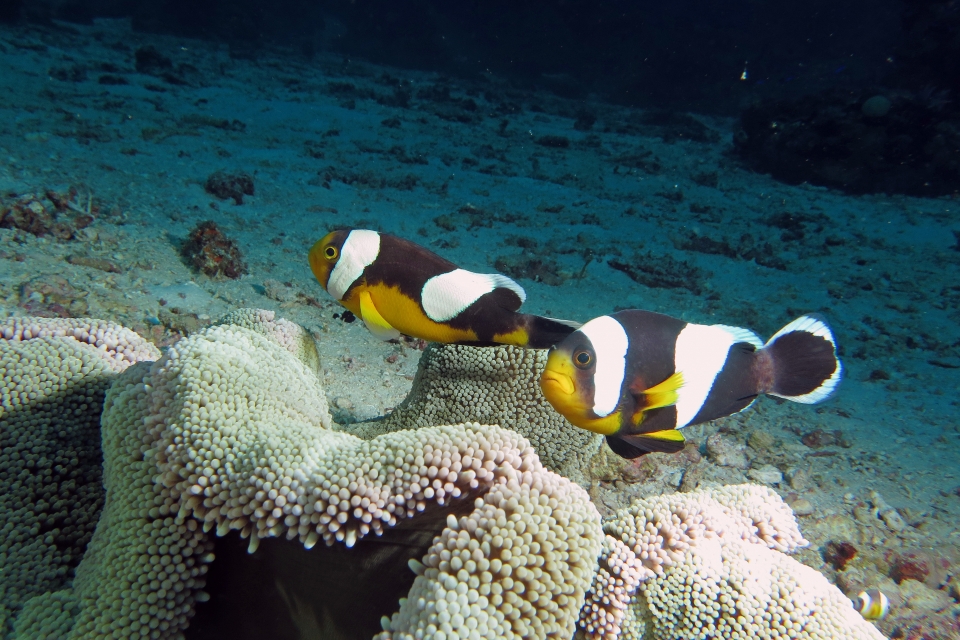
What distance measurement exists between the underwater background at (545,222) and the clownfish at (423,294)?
3.16 feet

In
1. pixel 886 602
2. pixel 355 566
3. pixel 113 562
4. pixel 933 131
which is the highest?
pixel 933 131

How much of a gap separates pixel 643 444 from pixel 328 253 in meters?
1.44

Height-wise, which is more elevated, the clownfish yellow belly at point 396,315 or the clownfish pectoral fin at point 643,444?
the clownfish yellow belly at point 396,315

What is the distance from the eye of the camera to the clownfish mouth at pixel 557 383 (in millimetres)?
1534

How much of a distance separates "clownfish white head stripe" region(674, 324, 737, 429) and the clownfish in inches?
16.1

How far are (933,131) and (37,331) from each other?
52.1 ft

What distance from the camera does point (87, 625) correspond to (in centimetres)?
131

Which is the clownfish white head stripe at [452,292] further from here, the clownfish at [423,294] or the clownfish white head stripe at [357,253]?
the clownfish white head stripe at [357,253]

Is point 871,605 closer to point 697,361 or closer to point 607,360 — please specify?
point 697,361

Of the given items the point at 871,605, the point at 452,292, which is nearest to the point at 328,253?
the point at 452,292

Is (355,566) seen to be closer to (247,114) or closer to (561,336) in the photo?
(561,336)

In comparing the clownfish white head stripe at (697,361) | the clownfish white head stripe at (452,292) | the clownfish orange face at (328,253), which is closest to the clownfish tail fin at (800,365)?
the clownfish white head stripe at (697,361)

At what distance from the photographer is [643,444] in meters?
1.80

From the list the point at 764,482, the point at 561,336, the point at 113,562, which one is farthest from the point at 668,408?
the point at 764,482
